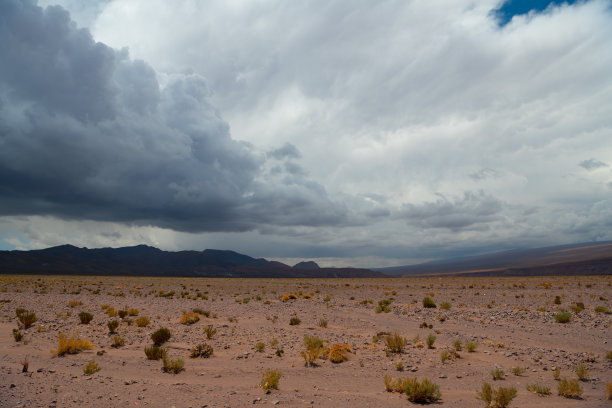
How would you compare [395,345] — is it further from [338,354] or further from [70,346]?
[70,346]

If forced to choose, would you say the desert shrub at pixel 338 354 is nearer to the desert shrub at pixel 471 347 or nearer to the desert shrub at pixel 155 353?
the desert shrub at pixel 471 347

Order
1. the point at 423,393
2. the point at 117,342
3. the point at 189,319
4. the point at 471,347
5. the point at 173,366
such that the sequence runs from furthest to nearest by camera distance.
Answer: the point at 189,319
the point at 117,342
the point at 471,347
the point at 173,366
the point at 423,393

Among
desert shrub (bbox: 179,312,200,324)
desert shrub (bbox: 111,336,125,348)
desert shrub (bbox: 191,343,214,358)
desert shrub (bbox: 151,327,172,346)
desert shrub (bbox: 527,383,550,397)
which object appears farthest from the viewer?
desert shrub (bbox: 179,312,200,324)

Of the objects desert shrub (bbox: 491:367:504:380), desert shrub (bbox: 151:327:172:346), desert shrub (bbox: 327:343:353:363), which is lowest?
desert shrub (bbox: 491:367:504:380)

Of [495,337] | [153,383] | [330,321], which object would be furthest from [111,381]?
[495,337]

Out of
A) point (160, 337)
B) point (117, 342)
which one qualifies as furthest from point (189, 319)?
point (117, 342)

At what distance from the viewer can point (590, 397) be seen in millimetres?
9312

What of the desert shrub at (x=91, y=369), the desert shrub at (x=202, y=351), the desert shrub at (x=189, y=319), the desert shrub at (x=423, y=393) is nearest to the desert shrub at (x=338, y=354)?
the desert shrub at (x=423, y=393)

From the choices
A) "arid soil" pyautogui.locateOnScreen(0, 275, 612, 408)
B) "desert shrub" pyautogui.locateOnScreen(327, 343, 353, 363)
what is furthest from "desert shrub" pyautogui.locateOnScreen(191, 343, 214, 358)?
"desert shrub" pyautogui.locateOnScreen(327, 343, 353, 363)

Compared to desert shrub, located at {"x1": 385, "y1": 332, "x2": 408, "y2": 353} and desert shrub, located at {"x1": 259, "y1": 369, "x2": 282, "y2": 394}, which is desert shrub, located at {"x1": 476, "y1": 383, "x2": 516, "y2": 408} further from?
desert shrub, located at {"x1": 259, "y1": 369, "x2": 282, "y2": 394}

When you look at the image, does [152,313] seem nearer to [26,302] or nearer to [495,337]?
[26,302]

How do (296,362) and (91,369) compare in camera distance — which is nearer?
(91,369)

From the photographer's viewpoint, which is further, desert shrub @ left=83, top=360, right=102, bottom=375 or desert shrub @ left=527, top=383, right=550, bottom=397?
desert shrub @ left=83, top=360, right=102, bottom=375

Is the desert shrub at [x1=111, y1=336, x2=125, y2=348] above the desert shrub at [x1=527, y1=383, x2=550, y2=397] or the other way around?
above
